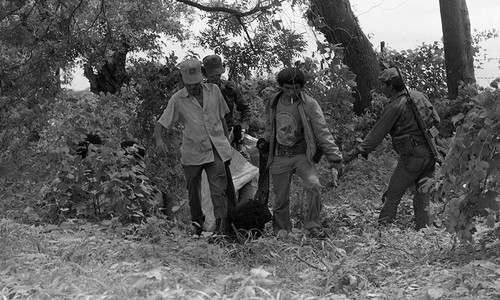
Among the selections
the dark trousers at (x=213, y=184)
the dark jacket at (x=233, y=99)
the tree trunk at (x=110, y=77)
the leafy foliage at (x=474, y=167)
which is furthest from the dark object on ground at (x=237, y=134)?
the tree trunk at (x=110, y=77)

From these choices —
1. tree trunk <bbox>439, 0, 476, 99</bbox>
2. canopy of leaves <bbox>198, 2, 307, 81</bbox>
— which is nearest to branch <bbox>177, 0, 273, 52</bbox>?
canopy of leaves <bbox>198, 2, 307, 81</bbox>

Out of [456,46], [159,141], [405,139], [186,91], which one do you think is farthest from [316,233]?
[456,46]

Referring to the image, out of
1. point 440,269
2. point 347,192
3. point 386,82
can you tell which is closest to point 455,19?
point 347,192

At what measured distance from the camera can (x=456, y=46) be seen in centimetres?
1625

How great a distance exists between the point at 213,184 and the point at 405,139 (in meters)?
1.91

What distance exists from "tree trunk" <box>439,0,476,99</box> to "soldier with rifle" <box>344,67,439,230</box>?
8.03 metres

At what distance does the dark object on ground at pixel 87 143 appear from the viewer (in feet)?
29.5

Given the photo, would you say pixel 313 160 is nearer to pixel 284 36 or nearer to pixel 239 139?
pixel 239 139

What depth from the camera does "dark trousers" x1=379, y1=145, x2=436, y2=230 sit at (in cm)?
838

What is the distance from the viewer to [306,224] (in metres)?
8.21

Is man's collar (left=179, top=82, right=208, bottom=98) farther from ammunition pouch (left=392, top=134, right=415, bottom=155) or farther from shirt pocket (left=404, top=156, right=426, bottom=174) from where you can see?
shirt pocket (left=404, top=156, right=426, bottom=174)

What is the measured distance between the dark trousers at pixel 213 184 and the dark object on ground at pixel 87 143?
3.83 ft

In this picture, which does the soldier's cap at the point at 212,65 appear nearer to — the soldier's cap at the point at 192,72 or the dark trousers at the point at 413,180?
the soldier's cap at the point at 192,72

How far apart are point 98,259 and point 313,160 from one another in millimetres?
2721
